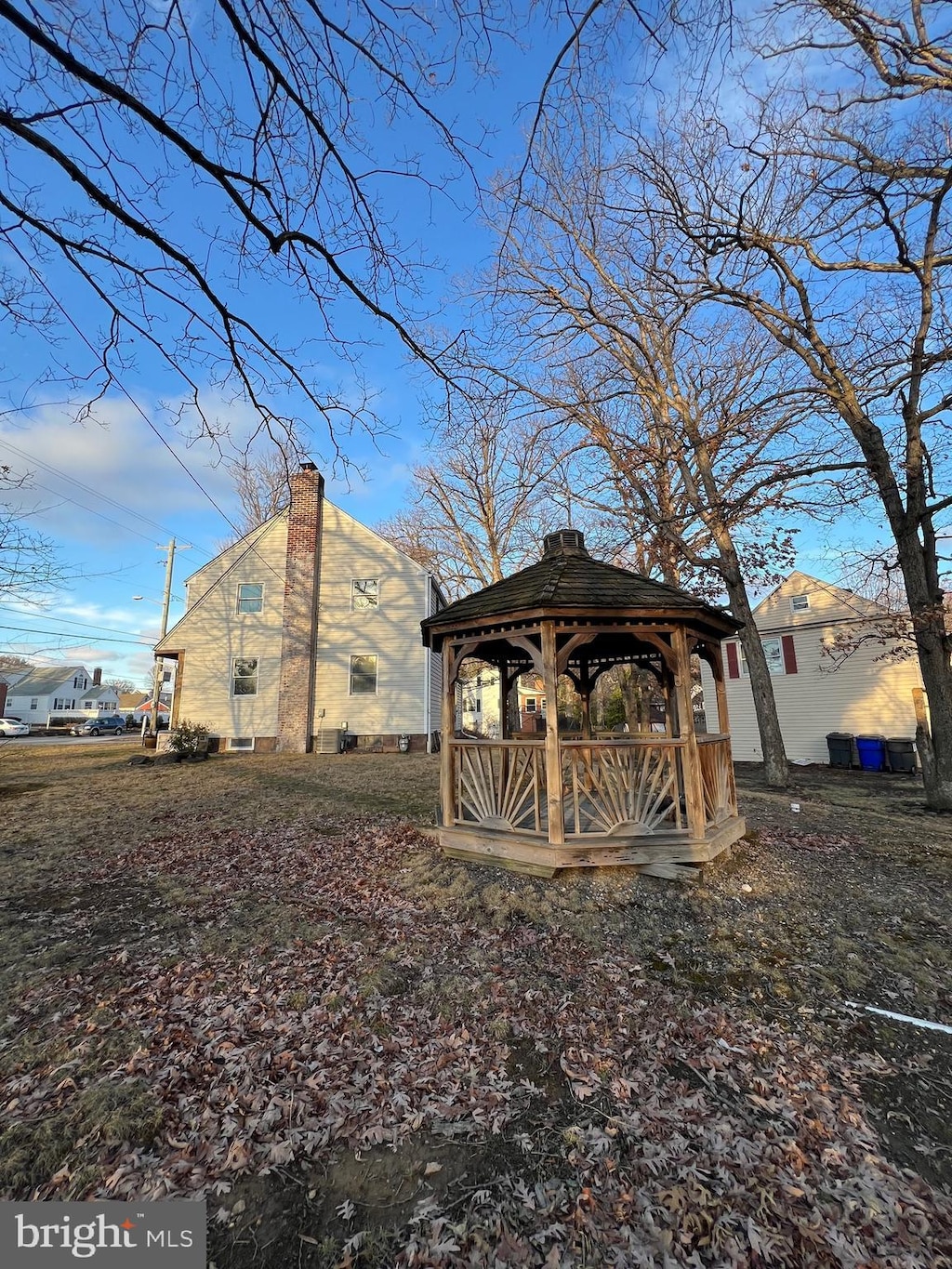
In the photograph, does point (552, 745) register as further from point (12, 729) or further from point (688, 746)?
point (12, 729)

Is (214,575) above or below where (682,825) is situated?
above

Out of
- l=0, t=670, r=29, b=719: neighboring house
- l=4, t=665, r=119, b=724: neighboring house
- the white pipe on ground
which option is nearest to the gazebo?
the white pipe on ground

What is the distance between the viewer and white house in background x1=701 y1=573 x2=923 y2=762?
1681 cm

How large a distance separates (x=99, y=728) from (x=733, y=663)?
171 ft

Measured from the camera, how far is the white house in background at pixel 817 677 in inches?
662

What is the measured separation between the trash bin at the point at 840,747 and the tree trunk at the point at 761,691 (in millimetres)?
6264

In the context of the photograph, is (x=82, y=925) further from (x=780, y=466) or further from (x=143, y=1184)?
(x=780, y=466)

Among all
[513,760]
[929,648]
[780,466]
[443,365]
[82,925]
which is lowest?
[82,925]

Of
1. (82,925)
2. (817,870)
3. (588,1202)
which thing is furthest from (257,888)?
(817,870)

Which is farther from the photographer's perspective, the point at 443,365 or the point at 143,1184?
the point at 443,365

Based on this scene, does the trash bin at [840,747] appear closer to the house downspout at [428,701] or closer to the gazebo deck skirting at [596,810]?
the gazebo deck skirting at [596,810]

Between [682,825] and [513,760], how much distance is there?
8.11 feet

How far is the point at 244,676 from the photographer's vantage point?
19.1 m

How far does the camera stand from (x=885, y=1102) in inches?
107
